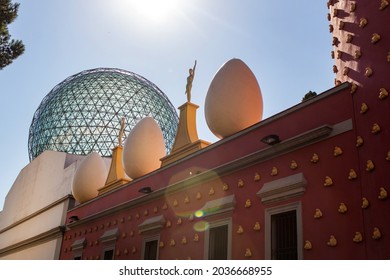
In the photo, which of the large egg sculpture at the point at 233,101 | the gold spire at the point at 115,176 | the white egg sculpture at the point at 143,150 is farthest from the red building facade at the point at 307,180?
the gold spire at the point at 115,176

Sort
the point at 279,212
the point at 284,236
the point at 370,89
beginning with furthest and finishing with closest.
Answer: the point at 279,212, the point at 284,236, the point at 370,89

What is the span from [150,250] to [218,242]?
326 cm

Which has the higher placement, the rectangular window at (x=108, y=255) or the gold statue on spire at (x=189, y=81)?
the gold statue on spire at (x=189, y=81)

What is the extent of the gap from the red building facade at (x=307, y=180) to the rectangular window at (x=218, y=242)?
1.0 inches

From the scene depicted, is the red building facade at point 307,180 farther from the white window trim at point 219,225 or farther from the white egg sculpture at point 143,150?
the white egg sculpture at point 143,150

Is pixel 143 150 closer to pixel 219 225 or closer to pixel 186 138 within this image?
pixel 186 138

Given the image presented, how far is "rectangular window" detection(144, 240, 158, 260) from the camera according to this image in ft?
43.3

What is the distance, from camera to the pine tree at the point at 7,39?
12102mm

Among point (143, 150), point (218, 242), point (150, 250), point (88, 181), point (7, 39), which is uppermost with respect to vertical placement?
point (7, 39)

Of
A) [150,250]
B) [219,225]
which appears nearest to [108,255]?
[150,250]

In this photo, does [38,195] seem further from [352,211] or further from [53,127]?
[352,211]

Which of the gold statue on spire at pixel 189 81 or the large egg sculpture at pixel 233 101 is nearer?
the large egg sculpture at pixel 233 101

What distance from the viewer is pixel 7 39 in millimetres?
12523

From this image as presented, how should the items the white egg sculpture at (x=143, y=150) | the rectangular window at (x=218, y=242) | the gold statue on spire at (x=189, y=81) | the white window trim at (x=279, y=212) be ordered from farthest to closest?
the white egg sculpture at (x=143, y=150), the gold statue on spire at (x=189, y=81), the rectangular window at (x=218, y=242), the white window trim at (x=279, y=212)
